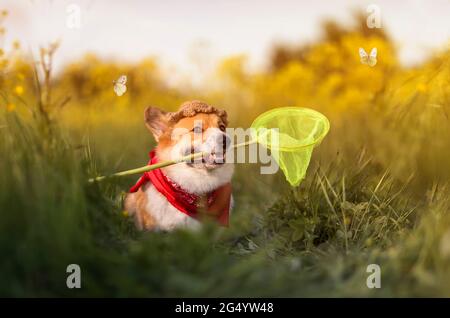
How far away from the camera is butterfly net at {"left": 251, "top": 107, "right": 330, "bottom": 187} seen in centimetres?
432

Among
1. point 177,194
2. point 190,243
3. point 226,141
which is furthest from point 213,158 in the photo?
point 190,243

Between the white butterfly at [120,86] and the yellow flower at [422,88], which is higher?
the yellow flower at [422,88]

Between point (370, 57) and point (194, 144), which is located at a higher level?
point (370, 57)

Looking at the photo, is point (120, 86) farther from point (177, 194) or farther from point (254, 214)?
point (254, 214)

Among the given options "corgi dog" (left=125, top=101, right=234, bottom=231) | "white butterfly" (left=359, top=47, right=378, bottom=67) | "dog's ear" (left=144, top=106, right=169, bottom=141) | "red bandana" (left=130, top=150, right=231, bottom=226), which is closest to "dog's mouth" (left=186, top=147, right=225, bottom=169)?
"corgi dog" (left=125, top=101, right=234, bottom=231)

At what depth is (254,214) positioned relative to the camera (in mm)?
5250

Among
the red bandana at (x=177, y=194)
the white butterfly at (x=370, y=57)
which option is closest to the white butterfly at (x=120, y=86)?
the red bandana at (x=177, y=194)

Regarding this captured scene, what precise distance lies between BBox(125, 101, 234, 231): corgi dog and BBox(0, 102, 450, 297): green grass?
188mm

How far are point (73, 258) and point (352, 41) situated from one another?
6997 mm

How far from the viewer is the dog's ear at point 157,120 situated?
4.40 metres

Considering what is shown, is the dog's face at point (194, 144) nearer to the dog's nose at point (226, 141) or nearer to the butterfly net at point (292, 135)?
the dog's nose at point (226, 141)

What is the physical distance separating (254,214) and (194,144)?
1.35 meters

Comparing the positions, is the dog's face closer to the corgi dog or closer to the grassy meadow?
the corgi dog
